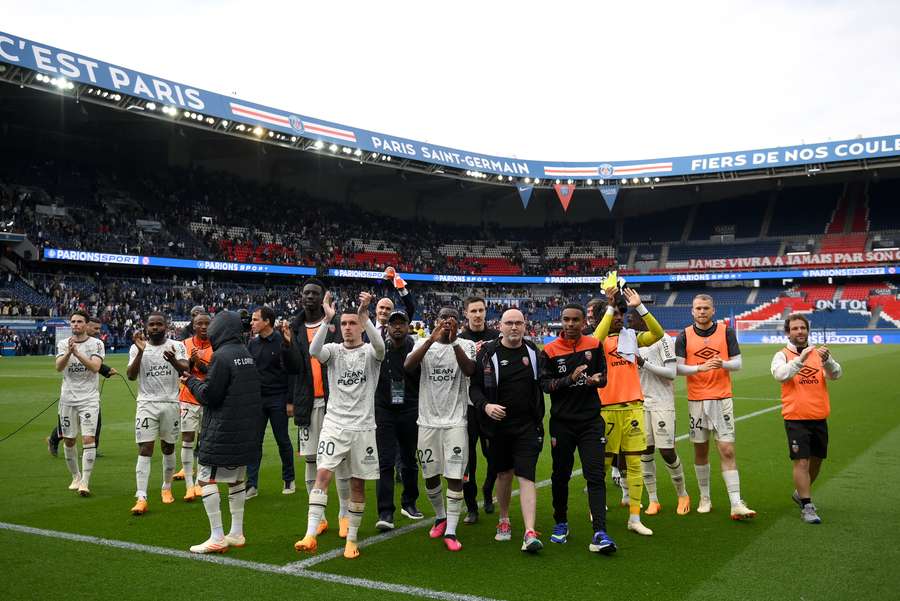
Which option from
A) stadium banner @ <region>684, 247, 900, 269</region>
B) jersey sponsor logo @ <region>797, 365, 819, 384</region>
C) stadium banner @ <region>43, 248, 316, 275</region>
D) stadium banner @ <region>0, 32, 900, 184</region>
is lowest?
jersey sponsor logo @ <region>797, 365, 819, 384</region>

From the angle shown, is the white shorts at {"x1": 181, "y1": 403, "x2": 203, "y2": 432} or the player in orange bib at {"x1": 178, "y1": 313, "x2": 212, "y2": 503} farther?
the white shorts at {"x1": 181, "y1": 403, "x2": 203, "y2": 432}

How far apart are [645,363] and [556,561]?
248 cm

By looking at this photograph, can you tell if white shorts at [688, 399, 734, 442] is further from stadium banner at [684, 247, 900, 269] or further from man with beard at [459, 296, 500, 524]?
stadium banner at [684, 247, 900, 269]

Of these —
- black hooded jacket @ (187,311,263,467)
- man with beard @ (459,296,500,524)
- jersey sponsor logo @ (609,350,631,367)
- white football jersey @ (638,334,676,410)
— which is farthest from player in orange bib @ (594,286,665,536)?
black hooded jacket @ (187,311,263,467)

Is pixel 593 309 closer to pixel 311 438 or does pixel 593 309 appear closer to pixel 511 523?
pixel 511 523

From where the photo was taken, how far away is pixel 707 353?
6.80m

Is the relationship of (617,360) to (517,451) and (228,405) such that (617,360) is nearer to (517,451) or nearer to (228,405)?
(517,451)

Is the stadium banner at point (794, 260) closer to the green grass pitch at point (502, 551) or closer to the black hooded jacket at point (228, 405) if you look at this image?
the green grass pitch at point (502, 551)

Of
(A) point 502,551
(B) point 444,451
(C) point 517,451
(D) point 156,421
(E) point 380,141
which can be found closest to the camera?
(A) point 502,551

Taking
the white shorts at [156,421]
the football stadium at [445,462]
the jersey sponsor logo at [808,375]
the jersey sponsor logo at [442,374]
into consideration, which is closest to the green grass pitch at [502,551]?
the football stadium at [445,462]

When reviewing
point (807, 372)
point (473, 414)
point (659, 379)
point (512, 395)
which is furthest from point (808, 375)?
point (473, 414)

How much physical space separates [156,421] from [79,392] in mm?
1374

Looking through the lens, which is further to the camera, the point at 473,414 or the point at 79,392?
the point at 79,392

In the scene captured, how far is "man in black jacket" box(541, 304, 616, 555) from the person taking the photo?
5.82 meters
